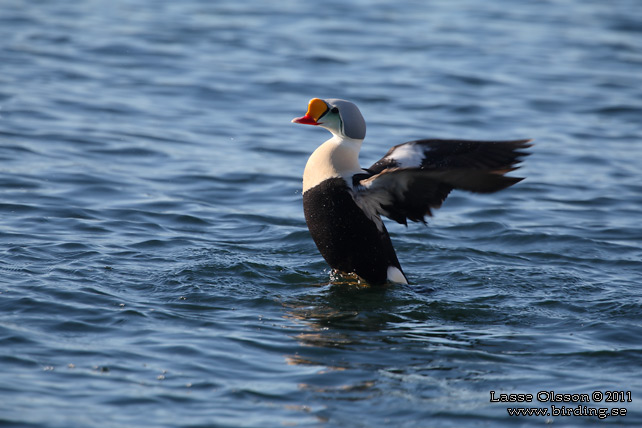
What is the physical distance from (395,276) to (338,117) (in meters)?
1.05

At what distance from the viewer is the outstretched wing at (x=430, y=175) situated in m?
4.66

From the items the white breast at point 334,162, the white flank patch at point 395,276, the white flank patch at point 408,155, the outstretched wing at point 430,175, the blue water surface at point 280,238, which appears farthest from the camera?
the white flank patch at point 395,276

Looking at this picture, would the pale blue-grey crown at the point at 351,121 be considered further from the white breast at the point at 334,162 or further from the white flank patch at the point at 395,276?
the white flank patch at the point at 395,276

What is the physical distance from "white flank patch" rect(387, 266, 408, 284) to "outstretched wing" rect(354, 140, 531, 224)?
0.42 m

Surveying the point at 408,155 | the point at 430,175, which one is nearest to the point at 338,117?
the point at 408,155

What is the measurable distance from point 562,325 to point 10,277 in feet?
10.3

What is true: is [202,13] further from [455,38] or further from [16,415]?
[16,415]

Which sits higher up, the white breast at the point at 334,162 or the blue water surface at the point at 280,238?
the white breast at the point at 334,162

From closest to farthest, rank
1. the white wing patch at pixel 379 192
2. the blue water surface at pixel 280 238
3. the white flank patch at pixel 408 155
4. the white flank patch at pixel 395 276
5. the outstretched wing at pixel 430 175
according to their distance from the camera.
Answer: the blue water surface at pixel 280 238 → the outstretched wing at pixel 430 175 → the white wing patch at pixel 379 192 → the white flank patch at pixel 408 155 → the white flank patch at pixel 395 276

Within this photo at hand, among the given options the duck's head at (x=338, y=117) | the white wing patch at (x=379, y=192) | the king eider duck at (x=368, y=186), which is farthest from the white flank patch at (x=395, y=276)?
the duck's head at (x=338, y=117)

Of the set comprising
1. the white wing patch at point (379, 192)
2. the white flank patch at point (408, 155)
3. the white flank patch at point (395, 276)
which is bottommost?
the white flank patch at point (395, 276)

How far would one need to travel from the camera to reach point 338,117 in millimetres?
5379

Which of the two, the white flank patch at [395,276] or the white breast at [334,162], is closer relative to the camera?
the white breast at [334,162]

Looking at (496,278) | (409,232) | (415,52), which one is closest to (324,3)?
(415,52)
